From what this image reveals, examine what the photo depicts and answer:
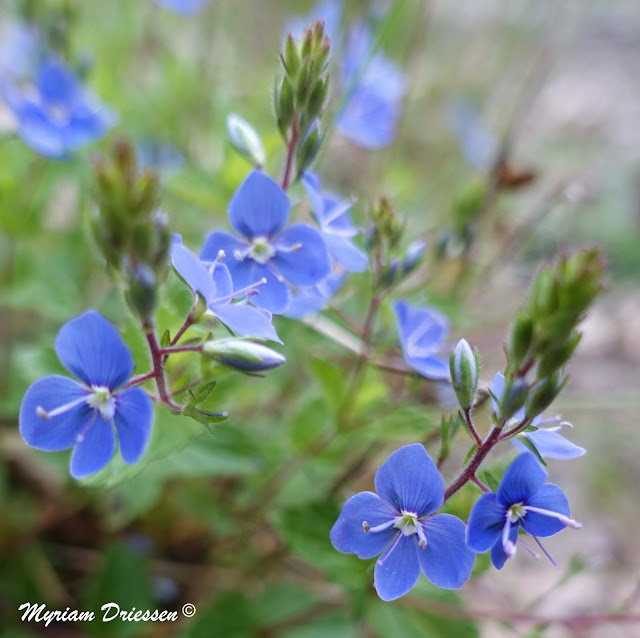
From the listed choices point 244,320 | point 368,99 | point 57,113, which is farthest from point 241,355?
point 368,99

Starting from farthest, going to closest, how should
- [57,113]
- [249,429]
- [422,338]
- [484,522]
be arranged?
1. [57,113]
2. [249,429]
3. [422,338]
4. [484,522]

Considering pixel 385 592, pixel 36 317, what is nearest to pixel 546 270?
pixel 385 592

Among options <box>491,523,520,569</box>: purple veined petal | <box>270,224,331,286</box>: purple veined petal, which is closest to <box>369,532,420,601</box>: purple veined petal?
<box>491,523,520,569</box>: purple veined petal

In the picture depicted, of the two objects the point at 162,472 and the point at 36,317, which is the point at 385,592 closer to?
the point at 162,472

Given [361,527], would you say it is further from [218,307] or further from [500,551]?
[218,307]

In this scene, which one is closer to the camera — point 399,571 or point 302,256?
point 399,571

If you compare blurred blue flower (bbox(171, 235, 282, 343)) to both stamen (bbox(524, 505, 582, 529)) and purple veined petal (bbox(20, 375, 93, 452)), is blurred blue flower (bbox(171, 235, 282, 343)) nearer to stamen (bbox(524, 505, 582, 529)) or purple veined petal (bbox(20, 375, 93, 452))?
purple veined petal (bbox(20, 375, 93, 452))

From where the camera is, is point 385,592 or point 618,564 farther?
point 618,564
